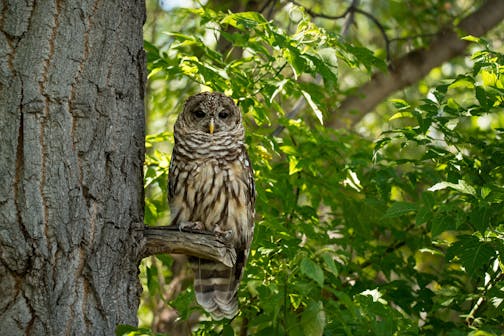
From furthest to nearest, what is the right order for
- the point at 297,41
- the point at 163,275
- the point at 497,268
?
the point at 163,275
the point at 297,41
the point at 497,268

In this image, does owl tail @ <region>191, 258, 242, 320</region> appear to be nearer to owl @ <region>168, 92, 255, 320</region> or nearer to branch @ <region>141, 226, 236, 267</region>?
owl @ <region>168, 92, 255, 320</region>

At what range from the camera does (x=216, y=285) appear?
3723mm

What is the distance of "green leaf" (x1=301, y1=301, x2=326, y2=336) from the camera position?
2160 mm

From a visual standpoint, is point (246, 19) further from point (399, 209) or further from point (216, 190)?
point (399, 209)

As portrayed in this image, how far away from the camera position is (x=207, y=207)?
378 centimetres

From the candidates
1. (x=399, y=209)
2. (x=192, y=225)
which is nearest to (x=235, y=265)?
(x=192, y=225)

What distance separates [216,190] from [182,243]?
81cm

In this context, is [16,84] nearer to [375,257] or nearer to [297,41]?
[297,41]

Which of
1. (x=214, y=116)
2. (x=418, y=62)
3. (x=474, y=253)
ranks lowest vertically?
(x=474, y=253)

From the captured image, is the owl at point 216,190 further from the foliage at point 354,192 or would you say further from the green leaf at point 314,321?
the green leaf at point 314,321

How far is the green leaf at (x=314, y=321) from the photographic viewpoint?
216cm

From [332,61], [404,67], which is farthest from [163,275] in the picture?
[332,61]

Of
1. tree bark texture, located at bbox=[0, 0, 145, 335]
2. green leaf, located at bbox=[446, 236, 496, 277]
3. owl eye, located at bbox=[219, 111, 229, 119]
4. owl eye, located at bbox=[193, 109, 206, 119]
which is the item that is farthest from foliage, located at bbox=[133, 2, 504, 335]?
tree bark texture, located at bbox=[0, 0, 145, 335]

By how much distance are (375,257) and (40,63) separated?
7.76 ft
